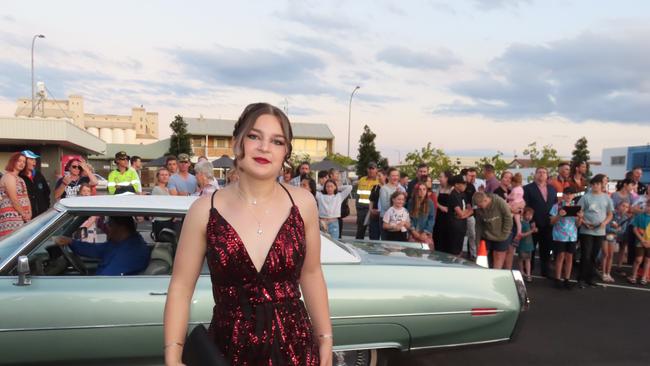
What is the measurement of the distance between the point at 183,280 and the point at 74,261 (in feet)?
7.18

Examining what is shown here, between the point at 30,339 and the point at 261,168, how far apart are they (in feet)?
6.55

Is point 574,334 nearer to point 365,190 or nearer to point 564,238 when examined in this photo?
point 564,238

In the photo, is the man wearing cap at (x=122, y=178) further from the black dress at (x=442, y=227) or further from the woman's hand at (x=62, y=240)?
the black dress at (x=442, y=227)

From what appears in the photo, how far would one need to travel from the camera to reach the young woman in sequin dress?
4.64 ft

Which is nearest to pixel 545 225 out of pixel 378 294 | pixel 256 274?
pixel 378 294

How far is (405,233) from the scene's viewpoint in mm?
6477

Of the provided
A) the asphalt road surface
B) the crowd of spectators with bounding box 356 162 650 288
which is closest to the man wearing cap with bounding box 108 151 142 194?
the crowd of spectators with bounding box 356 162 650 288

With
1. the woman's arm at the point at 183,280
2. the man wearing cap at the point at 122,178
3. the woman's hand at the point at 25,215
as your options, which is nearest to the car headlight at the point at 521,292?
the woman's arm at the point at 183,280

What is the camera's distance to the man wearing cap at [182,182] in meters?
6.54

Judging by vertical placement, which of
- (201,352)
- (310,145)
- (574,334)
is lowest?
(574,334)

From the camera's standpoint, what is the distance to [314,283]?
1.60m

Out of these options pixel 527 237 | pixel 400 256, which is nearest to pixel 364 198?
pixel 527 237

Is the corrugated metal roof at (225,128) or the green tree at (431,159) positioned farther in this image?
the corrugated metal roof at (225,128)

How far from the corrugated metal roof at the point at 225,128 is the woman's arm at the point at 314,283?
4871 centimetres
